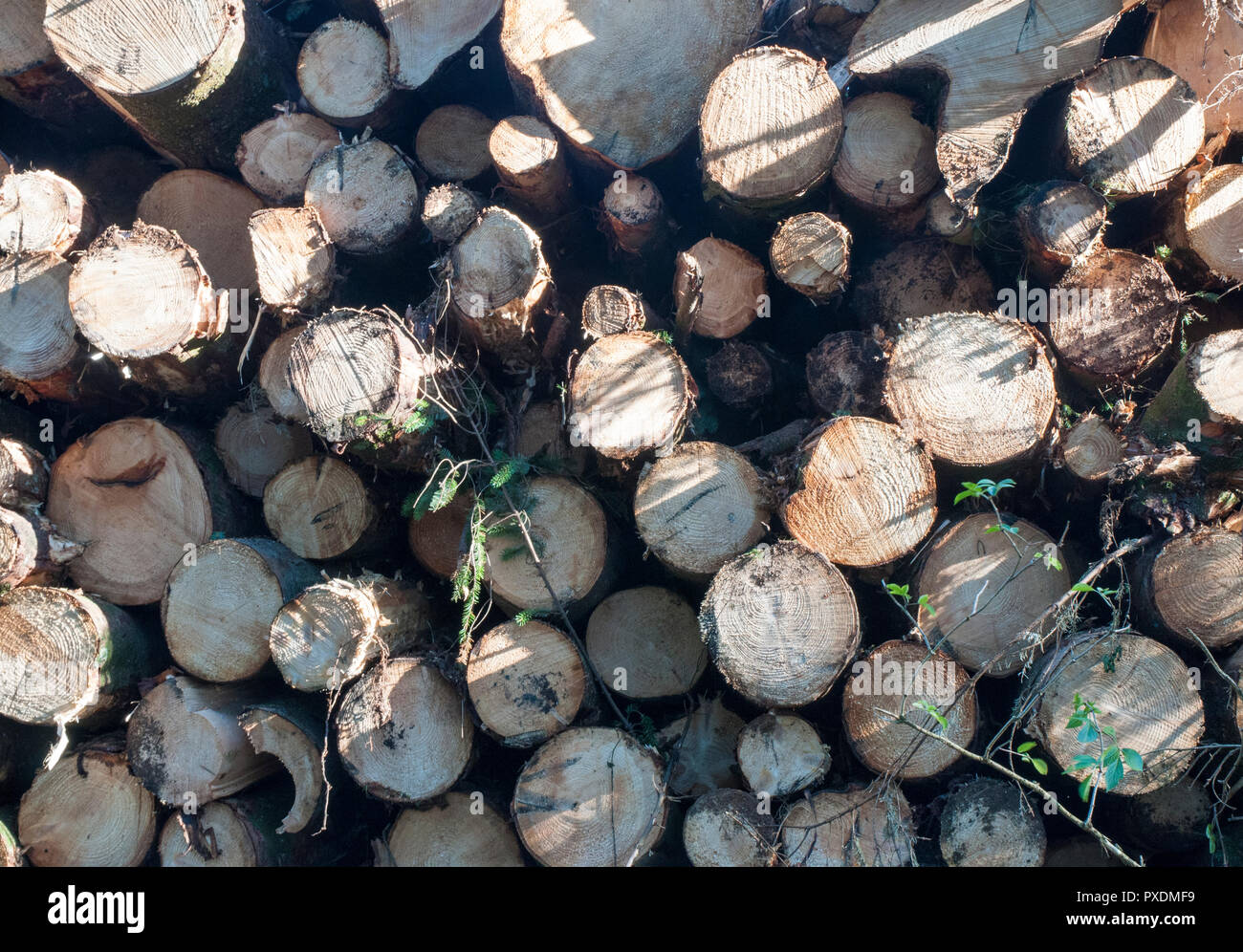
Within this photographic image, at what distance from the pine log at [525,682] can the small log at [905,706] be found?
101cm

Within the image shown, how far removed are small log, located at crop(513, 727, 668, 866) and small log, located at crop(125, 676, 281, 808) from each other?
1.13 metres

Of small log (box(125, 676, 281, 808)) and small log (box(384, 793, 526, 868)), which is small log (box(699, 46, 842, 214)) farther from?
small log (box(125, 676, 281, 808))

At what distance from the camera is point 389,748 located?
3154 mm

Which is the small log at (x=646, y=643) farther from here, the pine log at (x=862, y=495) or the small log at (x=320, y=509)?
the small log at (x=320, y=509)

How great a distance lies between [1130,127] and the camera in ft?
11.2

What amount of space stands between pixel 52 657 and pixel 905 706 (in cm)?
323

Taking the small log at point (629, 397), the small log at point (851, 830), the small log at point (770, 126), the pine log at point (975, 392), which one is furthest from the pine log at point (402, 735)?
the small log at point (770, 126)

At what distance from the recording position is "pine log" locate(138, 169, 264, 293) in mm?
3971

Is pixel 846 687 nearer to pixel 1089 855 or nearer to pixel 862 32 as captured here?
pixel 1089 855

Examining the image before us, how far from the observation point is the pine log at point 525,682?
318cm
